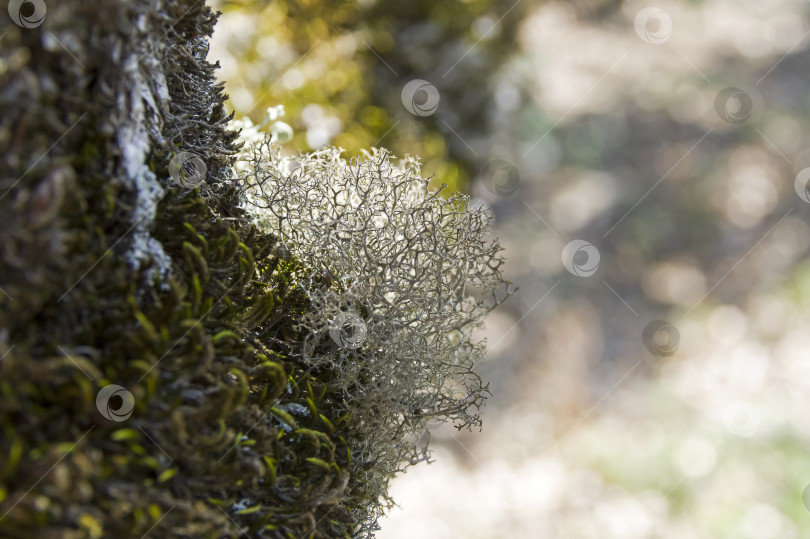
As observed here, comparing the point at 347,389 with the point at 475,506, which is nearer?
the point at 347,389

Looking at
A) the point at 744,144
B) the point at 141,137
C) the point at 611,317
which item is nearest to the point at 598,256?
the point at 611,317

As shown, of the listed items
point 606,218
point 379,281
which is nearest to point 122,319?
point 379,281

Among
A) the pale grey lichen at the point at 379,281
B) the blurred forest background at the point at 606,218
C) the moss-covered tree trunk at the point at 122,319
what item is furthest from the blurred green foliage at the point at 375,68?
the moss-covered tree trunk at the point at 122,319

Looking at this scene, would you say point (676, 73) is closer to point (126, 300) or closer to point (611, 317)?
point (611, 317)

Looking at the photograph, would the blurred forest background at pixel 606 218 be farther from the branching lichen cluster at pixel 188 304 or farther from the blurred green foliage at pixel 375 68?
the branching lichen cluster at pixel 188 304

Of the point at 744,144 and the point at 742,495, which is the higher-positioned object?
the point at 744,144
